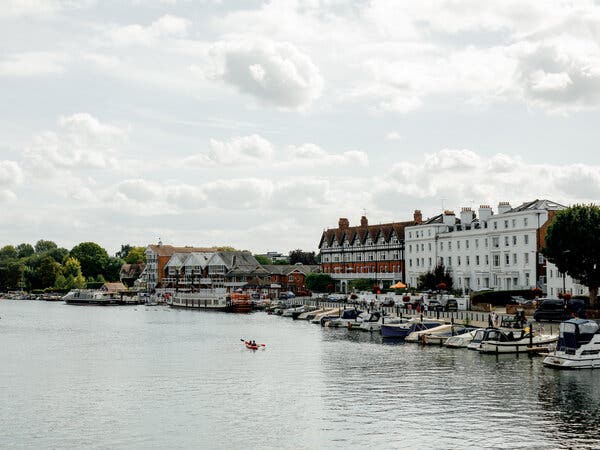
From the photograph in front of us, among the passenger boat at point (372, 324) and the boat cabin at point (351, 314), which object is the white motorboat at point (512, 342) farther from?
the boat cabin at point (351, 314)

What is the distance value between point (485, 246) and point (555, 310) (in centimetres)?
4184

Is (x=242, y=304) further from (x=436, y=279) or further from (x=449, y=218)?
(x=436, y=279)

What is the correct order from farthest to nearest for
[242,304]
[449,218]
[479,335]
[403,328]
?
1. [242,304]
2. [449,218]
3. [403,328]
4. [479,335]

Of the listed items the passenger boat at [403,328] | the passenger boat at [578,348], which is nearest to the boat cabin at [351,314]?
the passenger boat at [403,328]

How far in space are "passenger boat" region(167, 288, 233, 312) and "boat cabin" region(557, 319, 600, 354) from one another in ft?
354

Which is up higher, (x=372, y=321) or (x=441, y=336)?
(x=372, y=321)

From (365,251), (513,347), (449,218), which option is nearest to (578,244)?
(513,347)

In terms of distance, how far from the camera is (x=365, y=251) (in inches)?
6304

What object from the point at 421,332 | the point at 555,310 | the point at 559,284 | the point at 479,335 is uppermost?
the point at 559,284

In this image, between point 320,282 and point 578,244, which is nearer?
point 578,244

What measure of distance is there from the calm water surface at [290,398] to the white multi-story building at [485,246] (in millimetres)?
44167

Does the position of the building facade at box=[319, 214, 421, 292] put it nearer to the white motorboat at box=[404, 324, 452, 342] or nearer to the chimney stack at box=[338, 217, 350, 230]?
the chimney stack at box=[338, 217, 350, 230]

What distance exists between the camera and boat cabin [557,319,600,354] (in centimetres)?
5984

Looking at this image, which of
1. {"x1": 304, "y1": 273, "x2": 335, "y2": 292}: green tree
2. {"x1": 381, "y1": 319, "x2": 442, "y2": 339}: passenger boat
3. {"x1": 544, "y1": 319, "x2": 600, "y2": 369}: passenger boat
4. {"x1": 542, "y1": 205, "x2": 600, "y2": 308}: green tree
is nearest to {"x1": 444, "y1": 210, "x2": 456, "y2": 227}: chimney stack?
{"x1": 304, "y1": 273, "x2": 335, "y2": 292}: green tree
